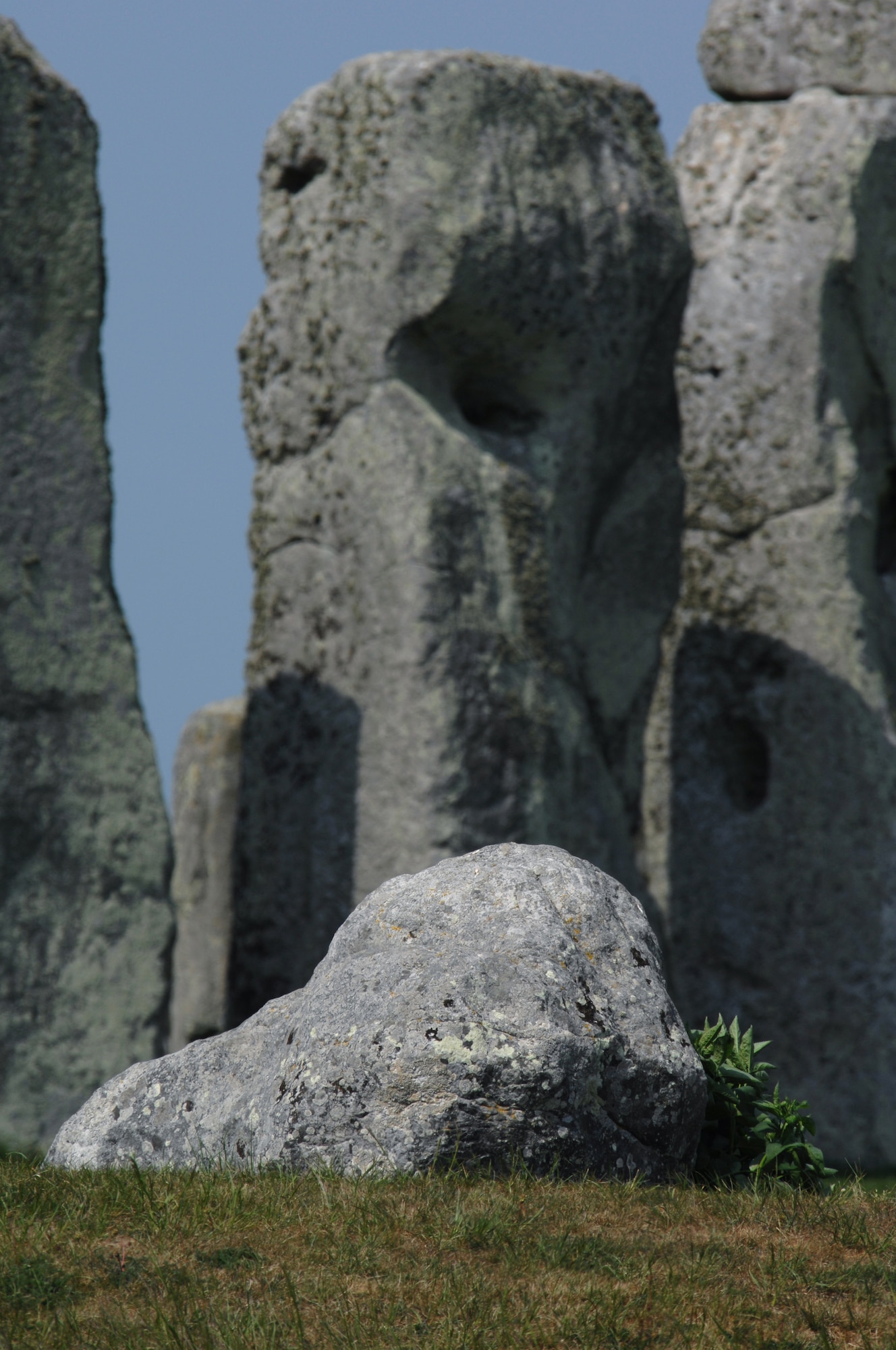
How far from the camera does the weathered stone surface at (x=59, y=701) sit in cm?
652

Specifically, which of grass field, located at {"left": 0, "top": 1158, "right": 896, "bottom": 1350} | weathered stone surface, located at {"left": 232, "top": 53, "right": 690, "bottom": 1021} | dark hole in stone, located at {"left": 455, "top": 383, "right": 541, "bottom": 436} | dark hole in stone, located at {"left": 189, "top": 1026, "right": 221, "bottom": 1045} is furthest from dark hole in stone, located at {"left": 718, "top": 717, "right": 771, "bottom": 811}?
grass field, located at {"left": 0, "top": 1158, "right": 896, "bottom": 1350}

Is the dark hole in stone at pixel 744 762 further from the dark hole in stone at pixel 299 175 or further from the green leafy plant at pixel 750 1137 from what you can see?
the green leafy plant at pixel 750 1137

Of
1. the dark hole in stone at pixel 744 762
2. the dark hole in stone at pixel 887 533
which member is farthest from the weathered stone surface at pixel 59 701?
the dark hole in stone at pixel 887 533

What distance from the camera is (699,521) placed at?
408 inches

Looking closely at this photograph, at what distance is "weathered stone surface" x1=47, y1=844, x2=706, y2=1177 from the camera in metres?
4.27

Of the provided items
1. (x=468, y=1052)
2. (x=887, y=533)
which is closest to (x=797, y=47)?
(x=887, y=533)

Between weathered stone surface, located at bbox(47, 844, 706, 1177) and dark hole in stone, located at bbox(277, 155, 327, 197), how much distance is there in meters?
4.52

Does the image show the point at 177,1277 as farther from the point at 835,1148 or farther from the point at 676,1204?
the point at 835,1148

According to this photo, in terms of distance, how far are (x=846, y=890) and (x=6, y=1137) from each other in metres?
4.86

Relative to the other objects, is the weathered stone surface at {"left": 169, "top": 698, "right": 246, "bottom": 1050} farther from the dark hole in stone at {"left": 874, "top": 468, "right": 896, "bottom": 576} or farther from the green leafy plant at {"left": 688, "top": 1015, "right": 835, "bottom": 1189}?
the green leafy plant at {"left": 688, "top": 1015, "right": 835, "bottom": 1189}

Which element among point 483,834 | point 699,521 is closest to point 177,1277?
point 483,834

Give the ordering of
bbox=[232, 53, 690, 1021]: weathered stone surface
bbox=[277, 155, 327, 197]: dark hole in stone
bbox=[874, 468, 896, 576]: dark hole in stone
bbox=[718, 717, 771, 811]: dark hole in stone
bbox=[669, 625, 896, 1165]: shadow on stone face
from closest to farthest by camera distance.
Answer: bbox=[232, 53, 690, 1021]: weathered stone surface, bbox=[277, 155, 327, 197]: dark hole in stone, bbox=[669, 625, 896, 1165]: shadow on stone face, bbox=[718, 717, 771, 811]: dark hole in stone, bbox=[874, 468, 896, 576]: dark hole in stone

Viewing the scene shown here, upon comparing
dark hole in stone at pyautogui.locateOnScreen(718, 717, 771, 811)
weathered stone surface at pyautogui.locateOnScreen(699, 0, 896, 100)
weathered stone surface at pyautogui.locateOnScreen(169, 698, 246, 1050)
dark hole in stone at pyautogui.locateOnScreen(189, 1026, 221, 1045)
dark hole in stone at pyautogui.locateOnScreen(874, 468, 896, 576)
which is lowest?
dark hole in stone at pyautogui.locateOnScreen(189, 1026, 221, 1045)

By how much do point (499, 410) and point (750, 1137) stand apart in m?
4.13
